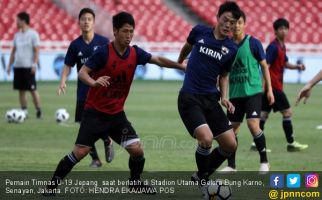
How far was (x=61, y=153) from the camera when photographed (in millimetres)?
13609

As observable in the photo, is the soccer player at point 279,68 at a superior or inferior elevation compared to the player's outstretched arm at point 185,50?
inferior

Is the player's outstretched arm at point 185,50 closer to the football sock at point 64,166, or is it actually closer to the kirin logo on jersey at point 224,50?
the kirin logo on jersey at point 224,50

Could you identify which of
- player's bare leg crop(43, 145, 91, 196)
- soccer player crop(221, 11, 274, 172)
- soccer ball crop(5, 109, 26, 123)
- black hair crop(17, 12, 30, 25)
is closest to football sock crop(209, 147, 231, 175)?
soccer player crop(221, 11, 274, 172)

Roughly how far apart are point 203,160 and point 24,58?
1157 cm

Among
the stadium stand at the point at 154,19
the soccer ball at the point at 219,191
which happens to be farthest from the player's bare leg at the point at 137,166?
the stadium stand at the point at 154,19

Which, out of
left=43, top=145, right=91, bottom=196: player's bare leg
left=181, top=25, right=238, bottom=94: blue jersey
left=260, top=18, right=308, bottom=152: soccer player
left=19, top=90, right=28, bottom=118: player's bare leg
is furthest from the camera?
left=19, top=90, right=28, bottom=118: player's bare leg

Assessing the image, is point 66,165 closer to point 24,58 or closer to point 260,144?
point 260,144

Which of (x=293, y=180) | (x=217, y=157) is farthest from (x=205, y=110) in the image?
(x=293, y=180)

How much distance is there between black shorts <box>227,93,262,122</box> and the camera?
39.1ft

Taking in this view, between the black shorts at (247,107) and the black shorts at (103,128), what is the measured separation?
2.77 m

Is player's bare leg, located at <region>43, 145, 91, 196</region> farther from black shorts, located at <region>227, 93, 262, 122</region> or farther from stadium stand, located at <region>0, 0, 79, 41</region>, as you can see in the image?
stadium stand, located at <region>0, 0, 79, 41</region>

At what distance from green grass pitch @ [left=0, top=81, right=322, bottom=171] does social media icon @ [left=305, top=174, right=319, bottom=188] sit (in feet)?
3.67

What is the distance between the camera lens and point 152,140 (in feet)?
51.2

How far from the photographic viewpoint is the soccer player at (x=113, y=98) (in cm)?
938
